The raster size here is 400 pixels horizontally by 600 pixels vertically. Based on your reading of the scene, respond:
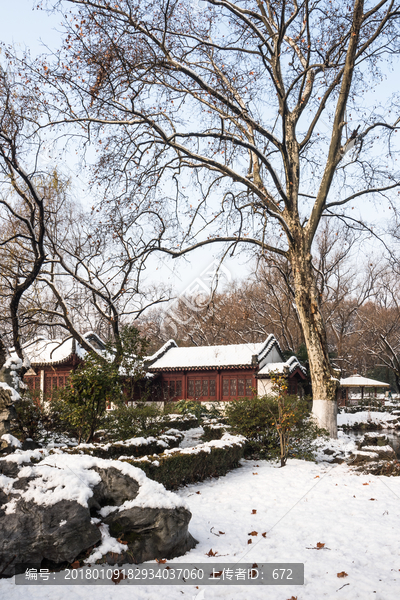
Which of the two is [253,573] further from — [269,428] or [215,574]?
[269,428]

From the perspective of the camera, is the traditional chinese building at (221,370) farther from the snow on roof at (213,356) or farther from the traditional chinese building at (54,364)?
the traditional chinese building at (54,364)

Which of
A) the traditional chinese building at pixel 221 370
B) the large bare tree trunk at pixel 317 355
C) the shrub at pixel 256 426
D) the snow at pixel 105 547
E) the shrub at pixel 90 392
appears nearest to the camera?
the snow at pixel 105 547

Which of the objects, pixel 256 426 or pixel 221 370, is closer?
pixel 256 426

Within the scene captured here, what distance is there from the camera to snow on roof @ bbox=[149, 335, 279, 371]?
22.6 metres

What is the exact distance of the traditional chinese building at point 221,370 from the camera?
73.5 feet

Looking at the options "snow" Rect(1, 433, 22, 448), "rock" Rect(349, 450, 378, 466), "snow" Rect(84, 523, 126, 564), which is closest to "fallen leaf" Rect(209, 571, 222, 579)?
"snow" Rect(84, 523, 126, 564)

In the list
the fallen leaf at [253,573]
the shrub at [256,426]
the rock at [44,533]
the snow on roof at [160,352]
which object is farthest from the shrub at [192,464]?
the snow on roof at [160,352]

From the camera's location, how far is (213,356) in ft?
78.3

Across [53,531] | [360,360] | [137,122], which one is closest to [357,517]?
[53,531]

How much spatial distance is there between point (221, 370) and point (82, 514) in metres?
19.6

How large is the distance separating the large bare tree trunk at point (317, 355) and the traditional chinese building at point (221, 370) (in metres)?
9.69

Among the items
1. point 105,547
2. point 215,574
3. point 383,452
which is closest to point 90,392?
point 105,547

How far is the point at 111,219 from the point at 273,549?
9033 mm

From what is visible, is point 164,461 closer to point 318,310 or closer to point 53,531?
point 53,531
